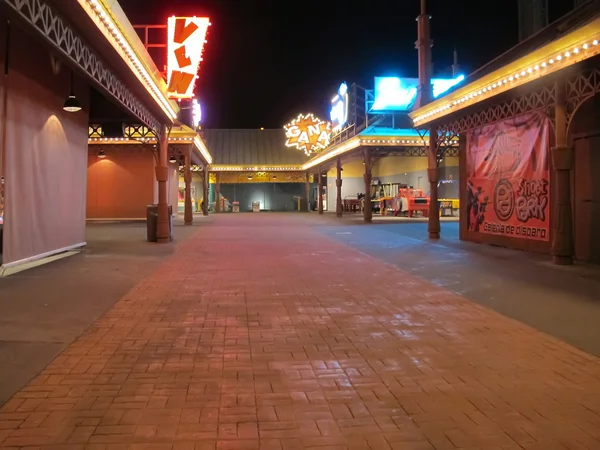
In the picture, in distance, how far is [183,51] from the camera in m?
14.2

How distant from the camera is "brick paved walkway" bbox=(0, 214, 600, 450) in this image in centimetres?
324

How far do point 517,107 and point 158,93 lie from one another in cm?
864

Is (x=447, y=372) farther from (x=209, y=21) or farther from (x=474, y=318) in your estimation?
(x=209, y=21)

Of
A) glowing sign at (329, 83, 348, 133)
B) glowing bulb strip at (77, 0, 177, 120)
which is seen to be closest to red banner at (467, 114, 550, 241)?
glowing bulb strip at (77, 0, 177, 120)

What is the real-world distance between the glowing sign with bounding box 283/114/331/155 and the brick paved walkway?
2828 cm

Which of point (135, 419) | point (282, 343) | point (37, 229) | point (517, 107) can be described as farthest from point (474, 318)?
point (37, 229)

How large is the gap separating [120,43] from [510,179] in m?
10.1

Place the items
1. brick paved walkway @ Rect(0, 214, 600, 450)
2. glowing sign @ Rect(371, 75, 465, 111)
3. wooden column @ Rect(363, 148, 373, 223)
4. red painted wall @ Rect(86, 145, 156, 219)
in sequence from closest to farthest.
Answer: brick paved walkway @ Rect(0, 214, 600, 450)
wooden column @ Rect(363, 148, 373, 223)
glowing sign @ Rect(371, 75, 465, 111)
red painted wall @ Rect(86, 145, 156, 219)

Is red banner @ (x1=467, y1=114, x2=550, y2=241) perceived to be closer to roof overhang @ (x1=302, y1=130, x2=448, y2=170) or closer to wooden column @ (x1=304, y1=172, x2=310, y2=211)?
roof overhang @ (x1=302, y1=130, x2=448, y2=170)

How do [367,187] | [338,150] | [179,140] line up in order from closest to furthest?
[179,140], [367,187], [338,150]

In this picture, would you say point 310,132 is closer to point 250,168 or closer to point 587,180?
point 250,168

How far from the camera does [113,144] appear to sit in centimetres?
Result: 2673

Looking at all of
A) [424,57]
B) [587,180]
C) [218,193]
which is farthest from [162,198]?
[218,193]

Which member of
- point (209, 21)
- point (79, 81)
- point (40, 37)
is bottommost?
point (40, 37)
